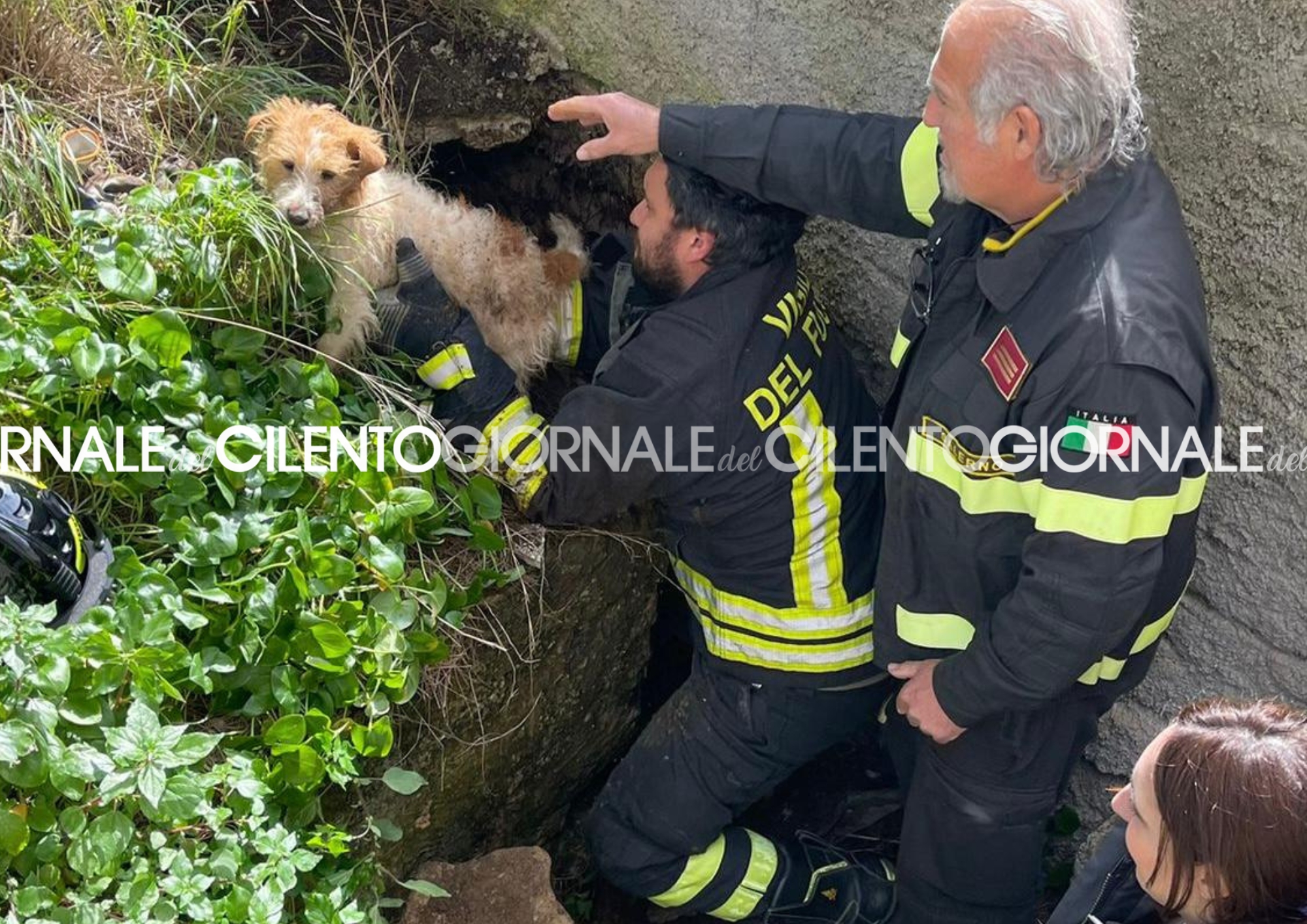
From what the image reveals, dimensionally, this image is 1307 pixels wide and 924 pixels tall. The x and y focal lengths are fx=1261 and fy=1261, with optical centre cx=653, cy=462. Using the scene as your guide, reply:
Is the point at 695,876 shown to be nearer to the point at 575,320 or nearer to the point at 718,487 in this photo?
the point at 718,487

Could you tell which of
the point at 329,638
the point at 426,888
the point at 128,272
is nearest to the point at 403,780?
the point at 426,888

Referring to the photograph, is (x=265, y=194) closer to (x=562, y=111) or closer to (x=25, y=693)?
(x=562, y=111)

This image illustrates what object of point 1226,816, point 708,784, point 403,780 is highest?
point 1226,816

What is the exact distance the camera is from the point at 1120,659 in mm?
3053

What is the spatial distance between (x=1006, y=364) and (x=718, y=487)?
92 cm

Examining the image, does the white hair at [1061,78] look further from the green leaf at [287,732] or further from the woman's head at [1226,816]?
the green leaf at [287,732]

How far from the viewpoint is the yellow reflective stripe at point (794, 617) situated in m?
3.57

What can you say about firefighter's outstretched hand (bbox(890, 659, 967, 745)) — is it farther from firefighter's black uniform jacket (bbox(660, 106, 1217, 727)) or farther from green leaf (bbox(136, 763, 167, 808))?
green leaf (bbox(136, 763, 167, 808))

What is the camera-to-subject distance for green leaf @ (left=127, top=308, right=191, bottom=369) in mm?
3076

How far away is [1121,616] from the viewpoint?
2.69 metres

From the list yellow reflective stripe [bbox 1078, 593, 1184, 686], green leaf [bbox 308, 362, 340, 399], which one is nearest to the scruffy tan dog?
green leaf [bbox 308, 362, 340, 399]

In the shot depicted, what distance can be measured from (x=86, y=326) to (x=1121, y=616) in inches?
98.0

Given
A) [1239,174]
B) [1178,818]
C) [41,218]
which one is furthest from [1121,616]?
[41,218]

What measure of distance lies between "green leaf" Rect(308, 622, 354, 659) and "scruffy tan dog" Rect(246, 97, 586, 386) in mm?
894
